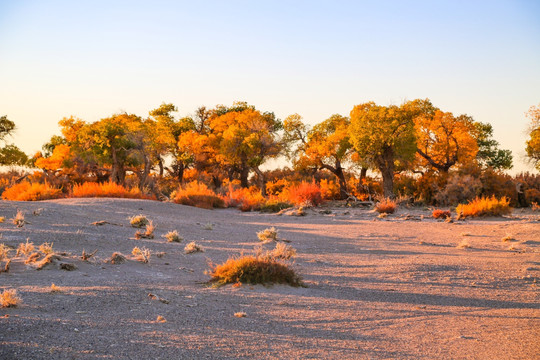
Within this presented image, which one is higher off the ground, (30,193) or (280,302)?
(30,193)

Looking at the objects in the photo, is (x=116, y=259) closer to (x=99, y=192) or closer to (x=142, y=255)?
(x=142, y=255)

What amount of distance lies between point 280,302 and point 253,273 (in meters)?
1.15

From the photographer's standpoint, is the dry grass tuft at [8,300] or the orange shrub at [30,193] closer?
the dry grass tuft at [8,300]

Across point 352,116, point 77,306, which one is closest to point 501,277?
point 77,306

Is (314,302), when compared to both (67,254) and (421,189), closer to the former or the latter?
(67,254)

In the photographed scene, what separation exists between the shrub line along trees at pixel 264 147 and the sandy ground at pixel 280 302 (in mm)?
15416

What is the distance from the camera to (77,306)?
604 cm

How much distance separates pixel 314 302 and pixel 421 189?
24.4 metres

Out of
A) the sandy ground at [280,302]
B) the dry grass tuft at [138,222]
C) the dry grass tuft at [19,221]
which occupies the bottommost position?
the sandy ground at [280,302]

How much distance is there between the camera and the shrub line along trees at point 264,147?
2894 centimetres

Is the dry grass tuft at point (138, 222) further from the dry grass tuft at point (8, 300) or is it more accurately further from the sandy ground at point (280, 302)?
the dry grass tuft at point (8, 300)

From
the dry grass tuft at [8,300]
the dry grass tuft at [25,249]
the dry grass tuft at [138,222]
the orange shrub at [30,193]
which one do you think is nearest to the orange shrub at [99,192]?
the orange shrub at [30,193]

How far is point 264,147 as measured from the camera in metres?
35.1

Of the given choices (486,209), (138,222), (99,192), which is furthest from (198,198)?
(486,209)
